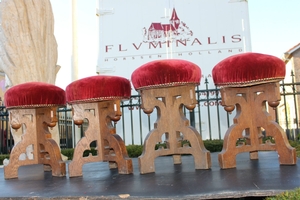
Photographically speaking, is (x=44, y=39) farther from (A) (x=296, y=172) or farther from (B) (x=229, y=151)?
(A) (x=296, y=172)

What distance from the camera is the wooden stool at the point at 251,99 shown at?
2221 millimetres

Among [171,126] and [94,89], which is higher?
[94,89]

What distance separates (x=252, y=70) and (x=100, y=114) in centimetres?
120

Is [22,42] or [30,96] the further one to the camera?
[22,42]

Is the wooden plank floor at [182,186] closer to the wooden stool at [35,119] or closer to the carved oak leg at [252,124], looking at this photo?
the carved oak leg at [252,124]

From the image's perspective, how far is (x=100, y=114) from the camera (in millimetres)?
2580

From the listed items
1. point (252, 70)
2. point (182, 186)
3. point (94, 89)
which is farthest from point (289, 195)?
point (94, 89)

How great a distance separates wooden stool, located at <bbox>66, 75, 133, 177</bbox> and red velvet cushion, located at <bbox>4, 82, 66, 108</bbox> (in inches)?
12.4

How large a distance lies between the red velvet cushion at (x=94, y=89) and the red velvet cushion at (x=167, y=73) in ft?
0.86

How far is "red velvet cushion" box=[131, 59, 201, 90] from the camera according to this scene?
2285 mm

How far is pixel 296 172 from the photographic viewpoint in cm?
193

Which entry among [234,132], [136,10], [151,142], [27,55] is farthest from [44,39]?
[234,132]

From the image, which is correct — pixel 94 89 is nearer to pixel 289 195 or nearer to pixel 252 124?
pixel 252 124

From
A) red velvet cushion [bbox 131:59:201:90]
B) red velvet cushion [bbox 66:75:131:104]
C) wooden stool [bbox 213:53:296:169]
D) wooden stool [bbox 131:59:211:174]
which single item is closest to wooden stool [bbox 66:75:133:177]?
red velvet cushion [bbox 66:75:131:104]
